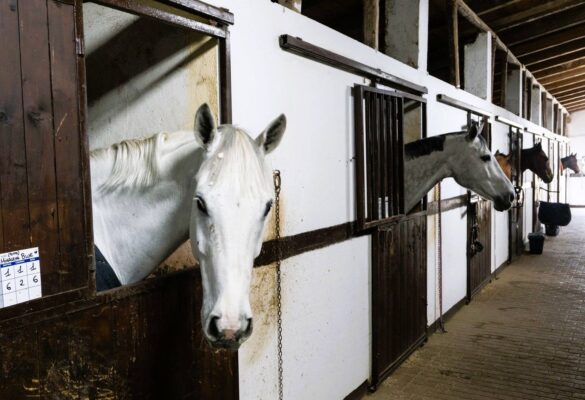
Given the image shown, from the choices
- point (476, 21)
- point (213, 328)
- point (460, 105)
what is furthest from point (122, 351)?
point (476, 21)

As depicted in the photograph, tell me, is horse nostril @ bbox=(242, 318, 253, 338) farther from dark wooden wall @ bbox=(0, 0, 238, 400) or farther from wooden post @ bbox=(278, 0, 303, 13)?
wooden post @ bbox=(278, 0, 303, 13)

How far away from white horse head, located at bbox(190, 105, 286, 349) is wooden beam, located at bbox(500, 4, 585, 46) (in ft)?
21.6

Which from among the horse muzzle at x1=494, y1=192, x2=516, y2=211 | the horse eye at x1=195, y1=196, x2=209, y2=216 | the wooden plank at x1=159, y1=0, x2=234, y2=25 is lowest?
the horse muzzle at x1=494, y1=192, x2=516, y2=211

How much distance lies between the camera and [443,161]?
11.9 feet

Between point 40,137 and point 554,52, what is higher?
point 554,52

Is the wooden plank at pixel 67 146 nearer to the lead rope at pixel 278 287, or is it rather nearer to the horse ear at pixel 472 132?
the lead rope at pixel 278 287

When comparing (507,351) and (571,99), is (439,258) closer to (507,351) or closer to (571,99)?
(507,351)

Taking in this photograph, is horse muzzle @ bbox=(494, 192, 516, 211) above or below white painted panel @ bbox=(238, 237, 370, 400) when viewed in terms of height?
above

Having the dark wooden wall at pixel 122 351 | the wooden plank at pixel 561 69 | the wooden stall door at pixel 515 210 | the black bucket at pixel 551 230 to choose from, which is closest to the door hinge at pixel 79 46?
the dark wooden wall at pixel 122 351

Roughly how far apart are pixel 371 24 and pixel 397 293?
6.62 feet

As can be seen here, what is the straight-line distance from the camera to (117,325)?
4.60ft

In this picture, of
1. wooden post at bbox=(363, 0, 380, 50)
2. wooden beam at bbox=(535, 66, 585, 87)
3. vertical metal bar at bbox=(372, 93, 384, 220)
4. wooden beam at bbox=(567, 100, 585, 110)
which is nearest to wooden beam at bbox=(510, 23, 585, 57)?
wooden beam at bbox=(535, 66, 585, 87)

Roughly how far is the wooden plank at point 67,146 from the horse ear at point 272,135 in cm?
55

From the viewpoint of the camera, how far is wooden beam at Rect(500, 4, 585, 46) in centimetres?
639
